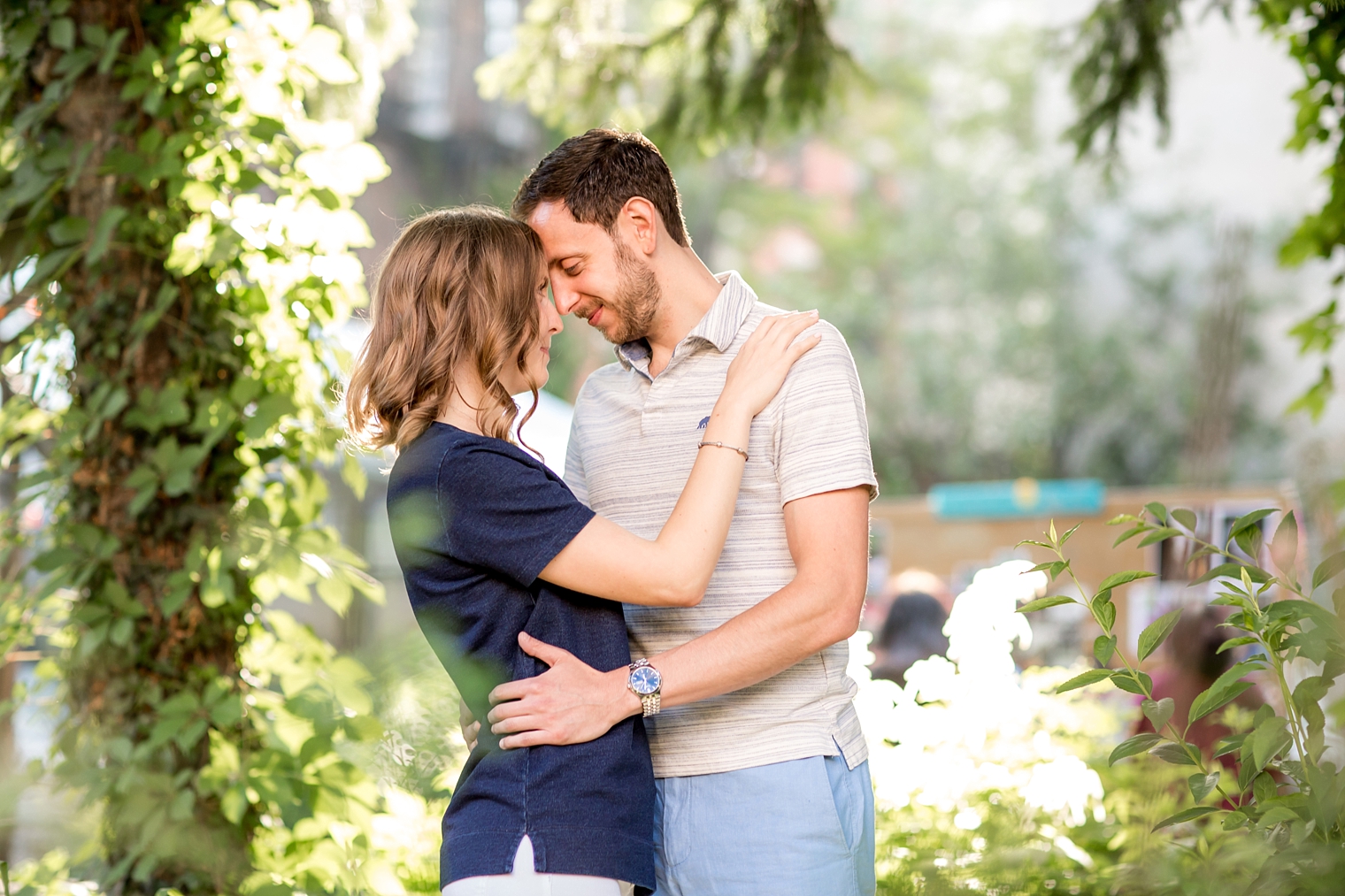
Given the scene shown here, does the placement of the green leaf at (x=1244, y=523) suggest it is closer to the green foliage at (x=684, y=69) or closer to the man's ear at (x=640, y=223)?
the man's ear at (x=640, y=223)

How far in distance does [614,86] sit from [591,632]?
2738 millimetres

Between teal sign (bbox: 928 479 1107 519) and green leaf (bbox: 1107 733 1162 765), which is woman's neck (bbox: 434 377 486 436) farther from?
teal sign (bbox: 928 479 1107 519)

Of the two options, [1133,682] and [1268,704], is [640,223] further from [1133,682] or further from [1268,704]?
[1268,704]

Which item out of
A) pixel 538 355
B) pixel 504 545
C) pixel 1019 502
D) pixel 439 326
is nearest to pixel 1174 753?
pixel 504 545

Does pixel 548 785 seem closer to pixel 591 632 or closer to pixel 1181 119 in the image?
pixel 591 632

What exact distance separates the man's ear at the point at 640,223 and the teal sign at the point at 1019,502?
27.8ft

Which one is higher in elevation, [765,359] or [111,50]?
[111,50]

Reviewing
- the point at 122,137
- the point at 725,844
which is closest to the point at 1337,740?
the point at 725,844

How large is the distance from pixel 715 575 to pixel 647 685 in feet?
0.91

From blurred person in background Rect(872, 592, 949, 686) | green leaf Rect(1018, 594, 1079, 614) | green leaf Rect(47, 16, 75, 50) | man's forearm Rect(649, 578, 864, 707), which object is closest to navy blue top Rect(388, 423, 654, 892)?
man's forearm Rect(649, 578, 864, 707)

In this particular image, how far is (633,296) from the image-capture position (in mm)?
2000

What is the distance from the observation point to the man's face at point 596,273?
1.96m

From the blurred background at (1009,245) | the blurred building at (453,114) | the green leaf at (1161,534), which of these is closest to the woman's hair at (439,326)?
the green leaf at (1161,534)

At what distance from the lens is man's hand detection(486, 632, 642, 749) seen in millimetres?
1506
